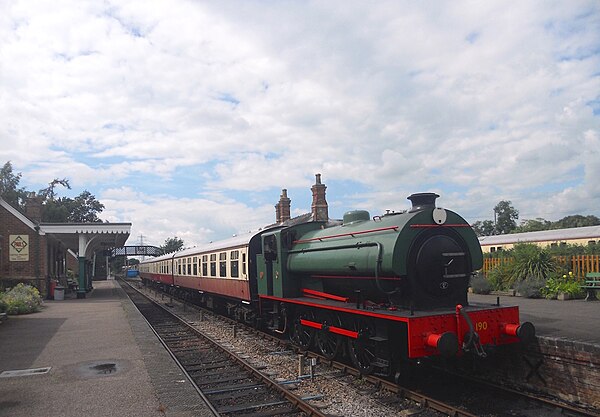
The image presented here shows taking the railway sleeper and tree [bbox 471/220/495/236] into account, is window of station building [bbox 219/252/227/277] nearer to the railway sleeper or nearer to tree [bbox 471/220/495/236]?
the railway sleeper

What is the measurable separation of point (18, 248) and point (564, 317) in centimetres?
2448

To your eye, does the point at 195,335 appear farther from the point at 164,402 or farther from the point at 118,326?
the point at 164,402

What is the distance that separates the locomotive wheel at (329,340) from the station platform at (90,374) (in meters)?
2.81

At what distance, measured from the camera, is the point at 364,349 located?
8516 mm

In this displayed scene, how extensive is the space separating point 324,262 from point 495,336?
353cm

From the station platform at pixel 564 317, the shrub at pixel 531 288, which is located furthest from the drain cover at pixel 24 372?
the shrub at pixel 531 288

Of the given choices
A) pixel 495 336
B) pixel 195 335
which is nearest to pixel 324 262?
pixel 495 336

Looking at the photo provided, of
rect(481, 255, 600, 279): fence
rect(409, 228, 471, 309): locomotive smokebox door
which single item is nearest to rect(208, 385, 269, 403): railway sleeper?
rect(409, 228, 471, 309): locomotive smokebox door

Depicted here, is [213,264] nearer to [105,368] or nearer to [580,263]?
[105,368]

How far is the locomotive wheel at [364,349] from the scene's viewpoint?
8216 mm

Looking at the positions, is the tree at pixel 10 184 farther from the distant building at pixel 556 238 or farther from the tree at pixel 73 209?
the distant building at pixel 556 238

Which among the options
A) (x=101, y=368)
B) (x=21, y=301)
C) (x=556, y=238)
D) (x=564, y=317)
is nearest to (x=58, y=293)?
(x=21, y=301)

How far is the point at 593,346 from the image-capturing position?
22.7 feet

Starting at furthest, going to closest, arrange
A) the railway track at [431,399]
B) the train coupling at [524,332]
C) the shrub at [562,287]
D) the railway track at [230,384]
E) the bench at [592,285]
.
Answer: the shrub at [562,287]
the bench at [592,285]
the train coupling at [524,332]
the railway track at [230,384]
the railway track at [431,399]
